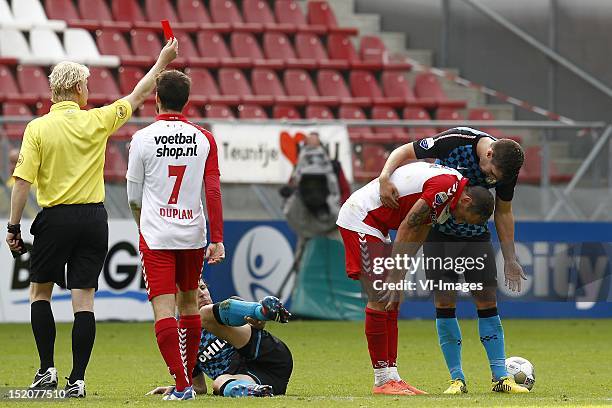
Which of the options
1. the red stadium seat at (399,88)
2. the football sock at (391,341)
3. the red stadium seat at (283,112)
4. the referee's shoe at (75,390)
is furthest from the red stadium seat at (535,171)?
the referee's shoe at (75,390)

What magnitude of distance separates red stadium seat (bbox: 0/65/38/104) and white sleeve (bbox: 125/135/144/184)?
11.2 meters

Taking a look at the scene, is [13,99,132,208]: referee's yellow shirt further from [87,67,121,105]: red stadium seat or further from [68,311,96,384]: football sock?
[87,67,121,105]: red stadium seat

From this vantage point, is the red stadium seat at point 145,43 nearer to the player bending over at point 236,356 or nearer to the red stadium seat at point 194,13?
the red stadium seat at point 194,13

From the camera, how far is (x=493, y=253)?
28.8ft

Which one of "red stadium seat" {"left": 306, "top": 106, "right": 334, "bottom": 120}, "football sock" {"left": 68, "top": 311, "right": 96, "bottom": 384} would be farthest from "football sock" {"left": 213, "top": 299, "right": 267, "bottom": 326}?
"red stadium seat" {"left": 306, "top": 106, "right": 334, "bottom": 120}

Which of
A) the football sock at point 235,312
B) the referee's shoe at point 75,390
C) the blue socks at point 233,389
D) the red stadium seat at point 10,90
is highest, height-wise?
the red stadium seat at point 10,90

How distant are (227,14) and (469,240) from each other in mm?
13421

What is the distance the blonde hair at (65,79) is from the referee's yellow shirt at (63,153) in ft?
0.18

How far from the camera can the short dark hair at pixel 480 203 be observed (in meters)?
8.05

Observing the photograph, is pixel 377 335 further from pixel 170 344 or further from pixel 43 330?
pixel 43 330

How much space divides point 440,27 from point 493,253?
45.5 feet

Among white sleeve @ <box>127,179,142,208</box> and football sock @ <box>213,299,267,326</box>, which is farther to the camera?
football sock @ <box>213,299,267,326</box>

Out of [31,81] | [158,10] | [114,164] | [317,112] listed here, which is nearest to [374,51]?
[317,112]

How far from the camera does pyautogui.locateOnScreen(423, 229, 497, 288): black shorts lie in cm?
865
